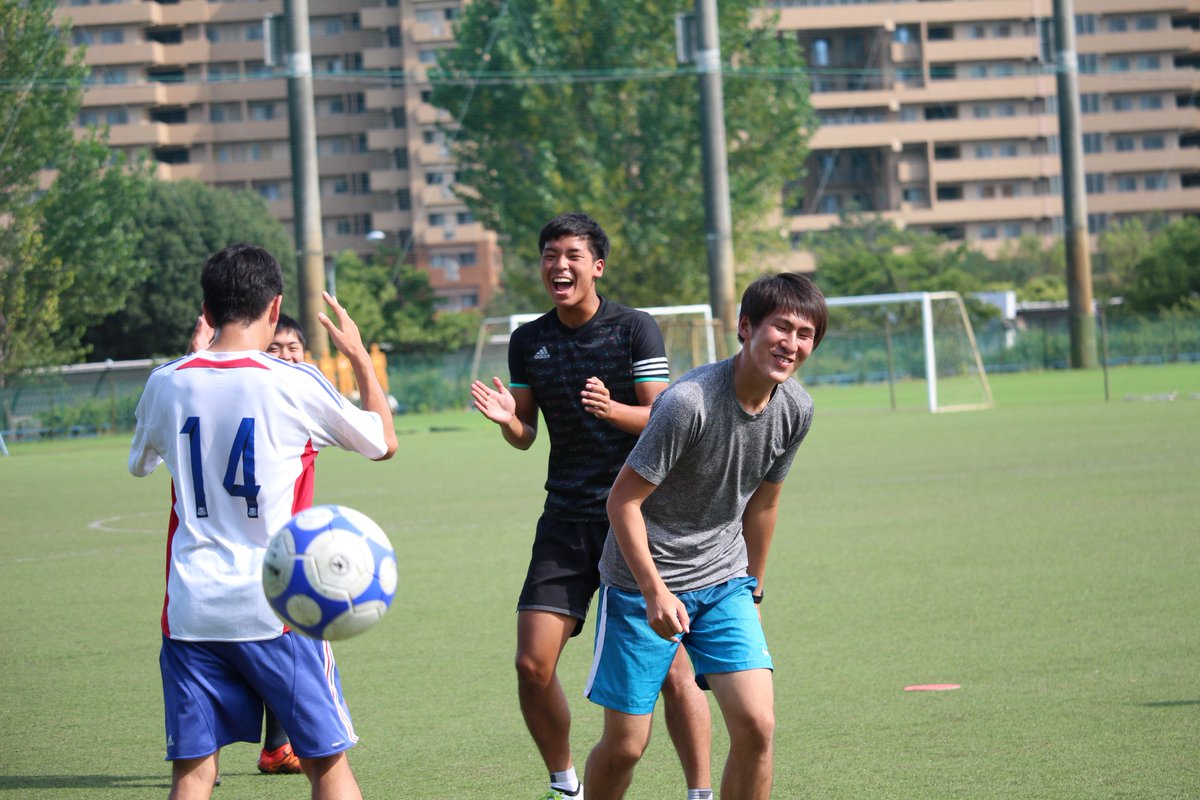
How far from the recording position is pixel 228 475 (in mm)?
4082

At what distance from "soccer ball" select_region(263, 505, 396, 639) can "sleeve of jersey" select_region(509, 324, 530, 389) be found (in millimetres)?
1643

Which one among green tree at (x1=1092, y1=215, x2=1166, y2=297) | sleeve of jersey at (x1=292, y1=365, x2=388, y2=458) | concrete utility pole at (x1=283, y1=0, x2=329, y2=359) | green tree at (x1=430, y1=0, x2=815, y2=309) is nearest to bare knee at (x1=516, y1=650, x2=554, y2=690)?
sleeve of jersey at (x1=292, y1=365, x2=388, y2=458)

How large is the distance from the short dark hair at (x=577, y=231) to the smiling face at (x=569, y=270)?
0.02 m

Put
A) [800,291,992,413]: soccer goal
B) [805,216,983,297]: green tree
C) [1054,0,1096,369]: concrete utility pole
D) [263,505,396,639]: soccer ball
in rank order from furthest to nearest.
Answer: [805,216,983,297]: green tree, [1054,0,1096,369]: concrete utility pole, [800,291,992,413]: soccer goal, [263,505,396,639]: soccer ball

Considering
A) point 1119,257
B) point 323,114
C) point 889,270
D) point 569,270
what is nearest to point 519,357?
point 569,270

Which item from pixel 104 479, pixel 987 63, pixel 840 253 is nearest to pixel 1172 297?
pixel 840 253

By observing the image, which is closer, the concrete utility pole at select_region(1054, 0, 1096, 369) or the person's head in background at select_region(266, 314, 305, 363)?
the person's head in background at select_region(266, 314, 305, 363)

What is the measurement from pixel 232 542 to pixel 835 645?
4541 millimetres

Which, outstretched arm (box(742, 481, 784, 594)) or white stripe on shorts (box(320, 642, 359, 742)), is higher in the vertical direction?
outstretched arm (box(742, 481, 784, 594))

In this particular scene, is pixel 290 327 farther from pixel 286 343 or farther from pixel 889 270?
pixel 889 270

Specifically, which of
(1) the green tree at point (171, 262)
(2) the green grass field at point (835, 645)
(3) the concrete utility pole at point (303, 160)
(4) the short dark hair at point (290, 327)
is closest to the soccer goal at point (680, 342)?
(3) the concrete utility pole at point (303, 160)

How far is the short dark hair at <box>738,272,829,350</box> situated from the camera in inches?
171

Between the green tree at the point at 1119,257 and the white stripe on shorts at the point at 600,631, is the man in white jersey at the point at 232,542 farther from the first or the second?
the green tree at the point at 1119,257

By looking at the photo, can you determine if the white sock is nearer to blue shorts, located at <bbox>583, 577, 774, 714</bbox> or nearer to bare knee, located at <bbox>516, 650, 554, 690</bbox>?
bare knee, located at <bbox>516, 650, 554, 690</bbox>
